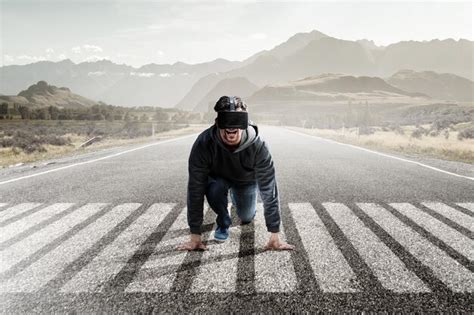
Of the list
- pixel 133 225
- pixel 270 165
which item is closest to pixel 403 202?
pixel 270 165

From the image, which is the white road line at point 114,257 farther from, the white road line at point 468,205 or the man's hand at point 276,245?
the white road line at point 468,205

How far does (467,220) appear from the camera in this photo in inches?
194

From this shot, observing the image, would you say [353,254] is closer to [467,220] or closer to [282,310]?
[282,310]

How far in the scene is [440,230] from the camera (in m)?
4.47

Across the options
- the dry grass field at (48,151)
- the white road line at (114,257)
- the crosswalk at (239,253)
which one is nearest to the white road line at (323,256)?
the crosswalk at (239,253)

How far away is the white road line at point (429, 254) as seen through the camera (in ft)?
10.1

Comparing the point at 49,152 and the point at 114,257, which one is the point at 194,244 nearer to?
the point at 114,257

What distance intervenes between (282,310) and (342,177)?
20.2 ft

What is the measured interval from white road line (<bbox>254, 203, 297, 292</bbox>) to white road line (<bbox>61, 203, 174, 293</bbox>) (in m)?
1.27

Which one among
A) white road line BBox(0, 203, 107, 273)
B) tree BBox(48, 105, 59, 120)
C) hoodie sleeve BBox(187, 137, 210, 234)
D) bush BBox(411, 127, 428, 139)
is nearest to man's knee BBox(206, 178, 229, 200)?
hoodie sleeve BBox(187, 137, 210, 234)

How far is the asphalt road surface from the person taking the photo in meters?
2.81

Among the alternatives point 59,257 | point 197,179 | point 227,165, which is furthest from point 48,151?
point 197,179

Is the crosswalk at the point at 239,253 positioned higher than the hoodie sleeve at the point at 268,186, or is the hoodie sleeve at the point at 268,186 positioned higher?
the hoodie sleeve at the point at 268,186

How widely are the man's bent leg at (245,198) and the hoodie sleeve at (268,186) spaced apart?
56cm
